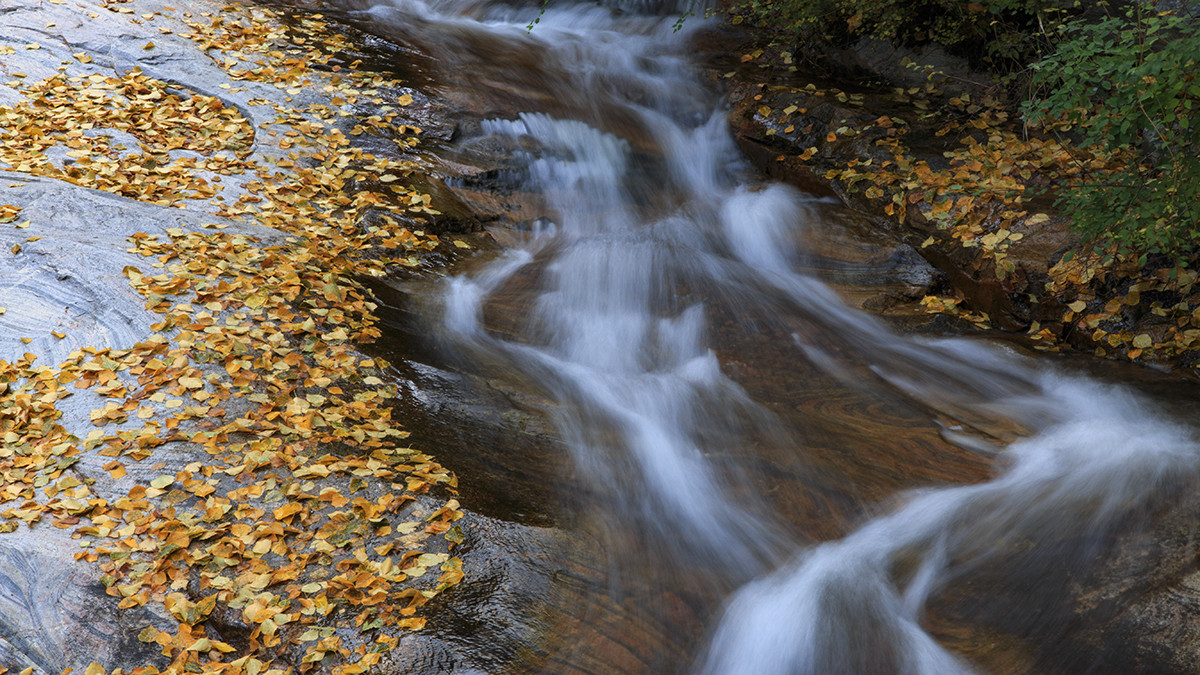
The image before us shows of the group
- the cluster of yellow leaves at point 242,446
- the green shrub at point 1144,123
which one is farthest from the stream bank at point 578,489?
the green shrub at point 1144,123

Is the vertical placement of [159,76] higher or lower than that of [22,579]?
higher

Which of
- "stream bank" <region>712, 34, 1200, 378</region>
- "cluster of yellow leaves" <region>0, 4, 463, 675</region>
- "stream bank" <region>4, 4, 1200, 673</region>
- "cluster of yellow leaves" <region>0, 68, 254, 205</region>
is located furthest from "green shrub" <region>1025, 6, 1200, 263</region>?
"cluster of yellow leaves" <region>0, 68, 254, 205</region>

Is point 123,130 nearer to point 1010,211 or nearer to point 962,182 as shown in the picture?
point 962,182

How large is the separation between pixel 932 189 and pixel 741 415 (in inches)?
131

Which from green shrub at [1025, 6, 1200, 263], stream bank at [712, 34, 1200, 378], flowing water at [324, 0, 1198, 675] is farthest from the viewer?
stream bank at [712, 34, 1200, 378]

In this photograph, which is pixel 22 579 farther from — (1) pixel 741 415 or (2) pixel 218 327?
(1) pixel 741 415

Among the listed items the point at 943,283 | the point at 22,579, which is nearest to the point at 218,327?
the point at 22,579

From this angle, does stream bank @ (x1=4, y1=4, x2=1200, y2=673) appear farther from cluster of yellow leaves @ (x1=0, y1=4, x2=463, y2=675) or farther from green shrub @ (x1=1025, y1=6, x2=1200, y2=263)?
green shrub @ (x1=1025, y1=6, x2=1200, y2=263)

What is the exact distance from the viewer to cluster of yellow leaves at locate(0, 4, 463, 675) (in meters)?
3.02

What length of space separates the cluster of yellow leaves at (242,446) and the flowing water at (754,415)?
0.94 meters

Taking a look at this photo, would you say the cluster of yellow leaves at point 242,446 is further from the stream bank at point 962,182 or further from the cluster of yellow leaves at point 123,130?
the stream bank at point 962,182

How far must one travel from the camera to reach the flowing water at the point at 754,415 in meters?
3.59

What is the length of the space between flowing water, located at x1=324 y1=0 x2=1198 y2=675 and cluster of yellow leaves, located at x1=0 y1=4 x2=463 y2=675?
936 millimetres

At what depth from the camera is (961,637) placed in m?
3.33
